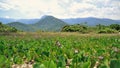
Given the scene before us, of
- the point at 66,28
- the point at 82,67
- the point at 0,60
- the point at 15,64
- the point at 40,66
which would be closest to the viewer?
the point at 40,66

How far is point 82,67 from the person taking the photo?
4312 mm

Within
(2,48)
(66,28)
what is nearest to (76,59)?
(2,48)

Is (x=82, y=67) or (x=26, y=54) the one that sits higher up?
(x=82, y=67)

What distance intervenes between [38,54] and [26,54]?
1.44ft

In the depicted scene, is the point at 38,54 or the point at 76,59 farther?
the point at 38,54

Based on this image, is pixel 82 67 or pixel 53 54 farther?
pixel 53 54

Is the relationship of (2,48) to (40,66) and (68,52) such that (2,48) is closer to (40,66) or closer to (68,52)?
(68,52)

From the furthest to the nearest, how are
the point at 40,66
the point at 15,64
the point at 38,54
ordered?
1. the point at 38,54
2. the point at 15,64
3. the point at 40,66

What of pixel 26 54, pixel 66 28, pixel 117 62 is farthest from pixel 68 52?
pixel 66 28

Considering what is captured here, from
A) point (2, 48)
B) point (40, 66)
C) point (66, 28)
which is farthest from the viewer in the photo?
point (66, 28)

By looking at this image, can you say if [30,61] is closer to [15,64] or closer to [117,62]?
[15,64]

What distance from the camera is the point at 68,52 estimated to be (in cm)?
913

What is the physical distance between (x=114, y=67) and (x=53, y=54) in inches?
197

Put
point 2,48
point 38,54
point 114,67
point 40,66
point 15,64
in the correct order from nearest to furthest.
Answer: point 114,67 → point 40,66 → point 15,64 → point 38,54 → point 2,48
